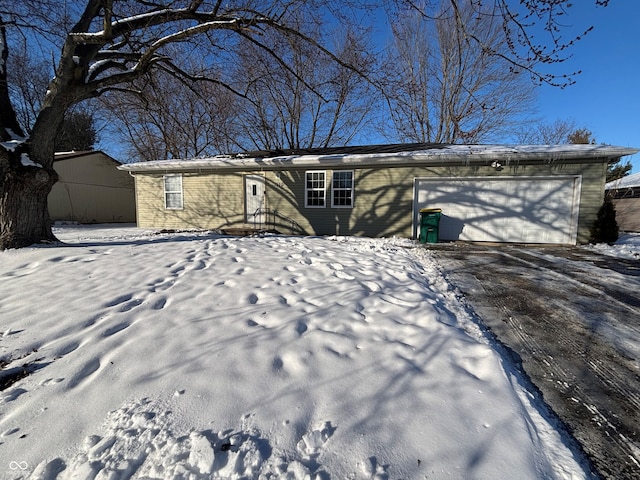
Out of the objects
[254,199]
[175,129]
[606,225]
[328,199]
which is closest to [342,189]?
[328,199]

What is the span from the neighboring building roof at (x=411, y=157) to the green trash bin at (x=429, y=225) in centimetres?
171

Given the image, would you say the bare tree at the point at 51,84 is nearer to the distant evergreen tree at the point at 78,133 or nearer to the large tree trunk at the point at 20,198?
the large tree trunk at the point at 20,198

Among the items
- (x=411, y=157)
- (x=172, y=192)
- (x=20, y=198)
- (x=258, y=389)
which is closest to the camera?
(x=258, y=389)

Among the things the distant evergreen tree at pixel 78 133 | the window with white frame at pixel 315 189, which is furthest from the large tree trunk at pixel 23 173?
the distant evergreen tree at pixel 78 133

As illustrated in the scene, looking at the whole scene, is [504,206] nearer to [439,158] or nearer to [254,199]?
[439,158]

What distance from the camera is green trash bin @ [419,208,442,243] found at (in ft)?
27.1

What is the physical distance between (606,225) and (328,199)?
797cm

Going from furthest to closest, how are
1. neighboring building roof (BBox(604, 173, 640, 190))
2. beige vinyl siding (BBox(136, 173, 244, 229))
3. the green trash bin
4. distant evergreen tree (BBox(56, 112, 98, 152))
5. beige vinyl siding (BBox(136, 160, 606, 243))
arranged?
distant evergreen tree (BBox(56, 112, 98, 152)) < neighboring building roof (BBox(604, 173, 640, 190)) < beige vinyl siding (BBox(136, 173, 244, 229)) < the green trash bin < beige vinyl siding (BBox(136, 160, 606, 243))

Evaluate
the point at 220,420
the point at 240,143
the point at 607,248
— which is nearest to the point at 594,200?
the point at 607,248

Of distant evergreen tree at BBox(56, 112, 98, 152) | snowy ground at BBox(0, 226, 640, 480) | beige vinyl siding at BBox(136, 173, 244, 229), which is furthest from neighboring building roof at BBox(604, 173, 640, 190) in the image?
distant evergreen tree at BBox(56, 112, 98, 152)

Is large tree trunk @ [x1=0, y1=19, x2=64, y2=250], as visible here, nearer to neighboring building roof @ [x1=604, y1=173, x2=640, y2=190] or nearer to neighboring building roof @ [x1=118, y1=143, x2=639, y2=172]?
neighboring building roof @ [x1=118, y1=143, x2=639, y2=172]

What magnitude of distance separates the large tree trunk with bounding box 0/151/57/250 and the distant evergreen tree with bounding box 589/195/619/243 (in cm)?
1339

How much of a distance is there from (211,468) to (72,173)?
2045cm

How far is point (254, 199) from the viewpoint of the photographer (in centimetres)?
1037
